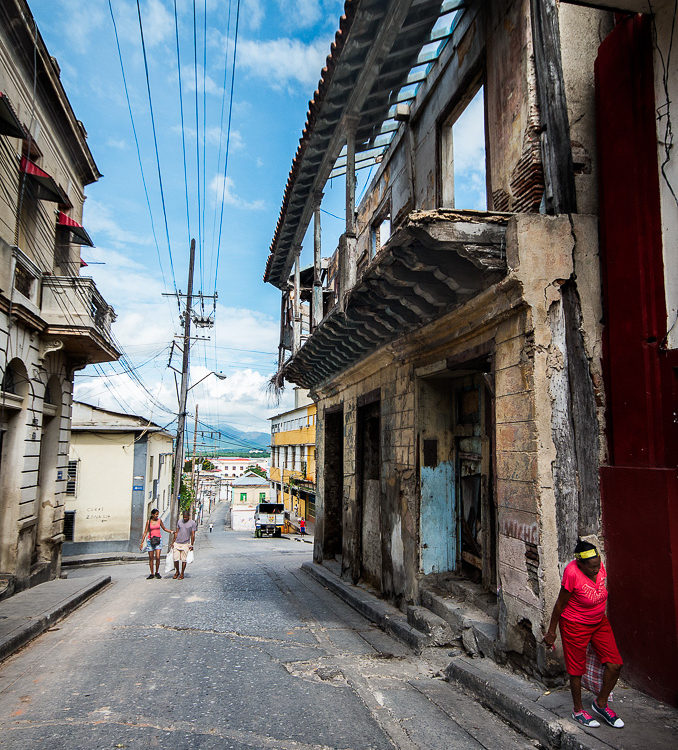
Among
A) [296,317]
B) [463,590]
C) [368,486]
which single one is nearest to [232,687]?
[463,590]

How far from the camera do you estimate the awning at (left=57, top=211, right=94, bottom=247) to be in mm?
12031

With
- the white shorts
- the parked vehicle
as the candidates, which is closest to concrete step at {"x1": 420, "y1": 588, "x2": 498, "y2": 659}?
the white shorts

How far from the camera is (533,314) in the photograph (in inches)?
184

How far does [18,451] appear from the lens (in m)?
9.83

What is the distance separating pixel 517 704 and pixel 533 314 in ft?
9.75

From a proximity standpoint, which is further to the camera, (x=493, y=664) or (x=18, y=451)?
(x=18, y=451)

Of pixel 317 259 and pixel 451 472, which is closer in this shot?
pixel 451 472

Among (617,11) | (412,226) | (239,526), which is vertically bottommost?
(239,526)

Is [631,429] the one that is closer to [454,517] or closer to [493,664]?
[493,664]

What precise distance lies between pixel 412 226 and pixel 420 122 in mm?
4555

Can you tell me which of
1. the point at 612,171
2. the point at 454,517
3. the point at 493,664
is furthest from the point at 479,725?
the point at 612,171

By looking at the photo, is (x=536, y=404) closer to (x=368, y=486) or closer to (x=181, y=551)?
(x=368, y=486)

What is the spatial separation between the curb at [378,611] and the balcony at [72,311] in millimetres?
6671

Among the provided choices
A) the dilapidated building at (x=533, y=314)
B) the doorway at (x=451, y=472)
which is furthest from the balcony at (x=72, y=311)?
the doorway at (x=451, y=472)
